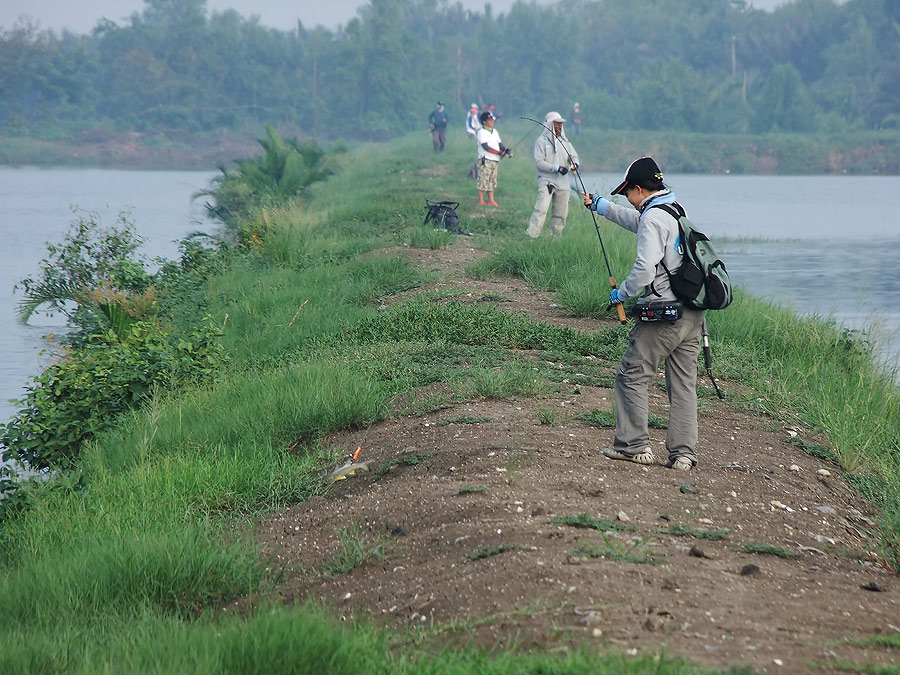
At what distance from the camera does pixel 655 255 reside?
5.76m

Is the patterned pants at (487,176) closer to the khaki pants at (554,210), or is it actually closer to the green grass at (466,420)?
the khaki pants at (554,210)

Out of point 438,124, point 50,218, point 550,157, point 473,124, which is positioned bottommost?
point 50,218

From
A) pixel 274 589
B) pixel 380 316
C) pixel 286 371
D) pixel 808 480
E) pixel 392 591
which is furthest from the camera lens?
pixel 380 316

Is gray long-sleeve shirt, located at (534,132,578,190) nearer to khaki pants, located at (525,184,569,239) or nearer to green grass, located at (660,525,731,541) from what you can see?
khaki pants, located at (525,184,569,239)

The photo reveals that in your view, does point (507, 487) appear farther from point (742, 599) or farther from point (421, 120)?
point (421, 120)

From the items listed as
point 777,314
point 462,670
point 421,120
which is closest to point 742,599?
point 462,670

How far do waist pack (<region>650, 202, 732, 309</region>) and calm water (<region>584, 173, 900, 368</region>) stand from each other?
207 inches

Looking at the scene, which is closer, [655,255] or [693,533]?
→ [693,533]

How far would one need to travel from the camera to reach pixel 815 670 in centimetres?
343

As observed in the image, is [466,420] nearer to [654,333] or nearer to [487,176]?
[654,333]

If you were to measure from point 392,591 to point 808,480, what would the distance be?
3.11 meters

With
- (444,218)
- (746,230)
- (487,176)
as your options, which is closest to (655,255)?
(444,218)

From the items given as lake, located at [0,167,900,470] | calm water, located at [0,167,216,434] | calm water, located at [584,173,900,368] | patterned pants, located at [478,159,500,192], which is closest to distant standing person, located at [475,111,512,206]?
patterned pants, located at [478,159,500,192]

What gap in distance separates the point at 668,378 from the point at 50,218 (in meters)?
27.3
